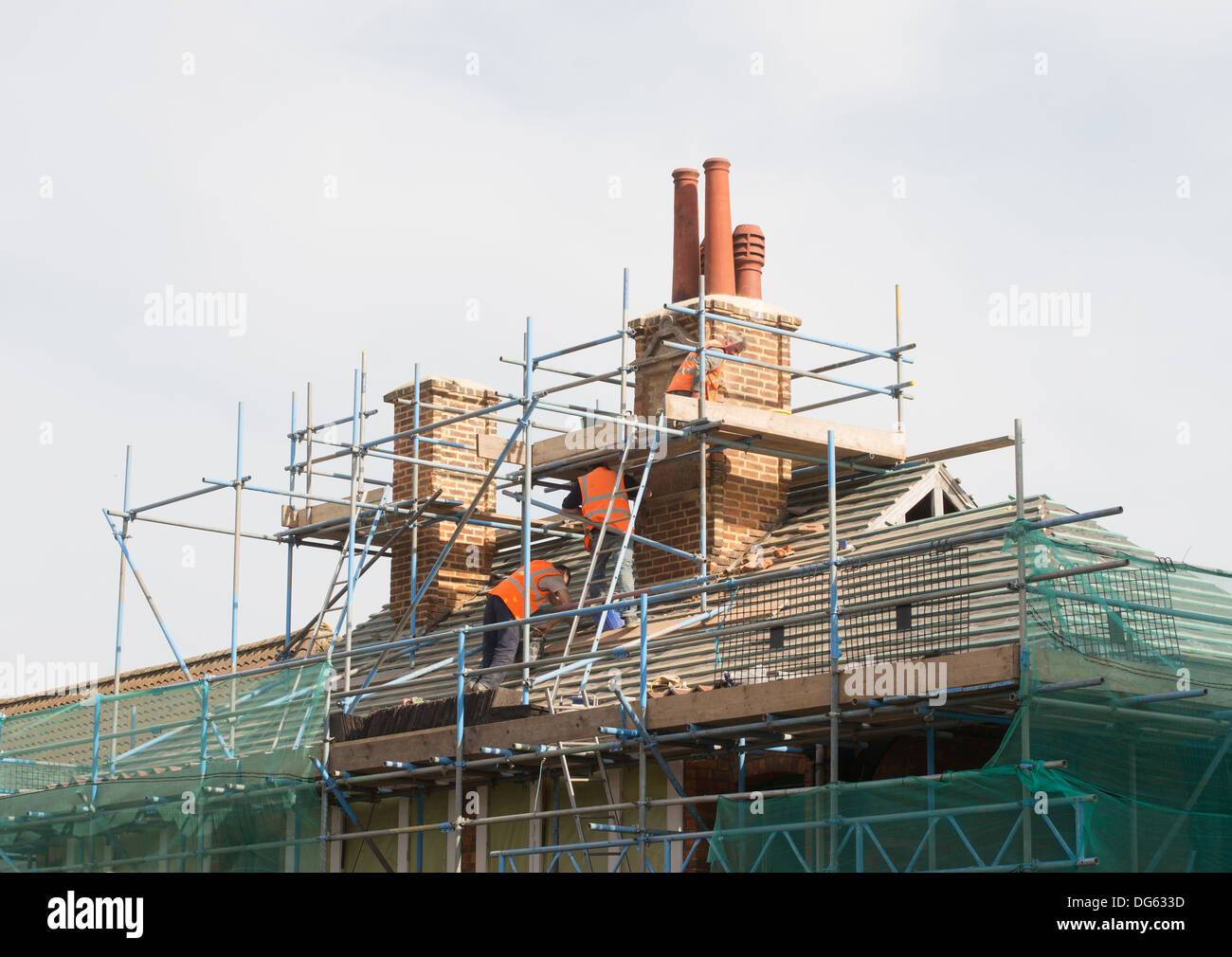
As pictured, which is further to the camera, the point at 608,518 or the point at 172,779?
the point at 172,779

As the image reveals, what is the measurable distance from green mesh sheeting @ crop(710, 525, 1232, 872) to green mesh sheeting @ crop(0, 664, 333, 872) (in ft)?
20.6

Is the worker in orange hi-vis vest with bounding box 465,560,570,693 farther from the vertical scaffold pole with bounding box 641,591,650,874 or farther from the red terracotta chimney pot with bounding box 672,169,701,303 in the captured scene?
the red terracotta chimney pot with bounding box 672,169,701,303

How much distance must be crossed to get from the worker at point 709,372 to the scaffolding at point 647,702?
0.87 ft

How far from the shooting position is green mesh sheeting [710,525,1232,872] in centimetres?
1305

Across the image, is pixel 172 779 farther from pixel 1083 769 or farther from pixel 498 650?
pixel 1083 769

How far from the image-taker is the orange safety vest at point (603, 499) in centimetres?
1970

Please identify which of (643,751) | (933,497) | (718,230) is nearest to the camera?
(643,751)

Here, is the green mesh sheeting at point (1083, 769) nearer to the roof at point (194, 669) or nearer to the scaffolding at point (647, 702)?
the scaffolding at point (647, 702)

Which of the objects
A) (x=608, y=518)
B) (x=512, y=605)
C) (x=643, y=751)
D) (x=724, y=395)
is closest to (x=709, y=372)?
(x=724, y=395)

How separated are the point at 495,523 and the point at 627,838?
7.17 meters

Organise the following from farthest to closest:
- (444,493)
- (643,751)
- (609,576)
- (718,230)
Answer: (444,493) → (718,230) → (609,576) → (643,751)

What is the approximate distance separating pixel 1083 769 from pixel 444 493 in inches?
489

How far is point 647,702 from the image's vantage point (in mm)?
16031

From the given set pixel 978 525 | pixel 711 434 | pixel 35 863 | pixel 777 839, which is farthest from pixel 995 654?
pixel 35 863
